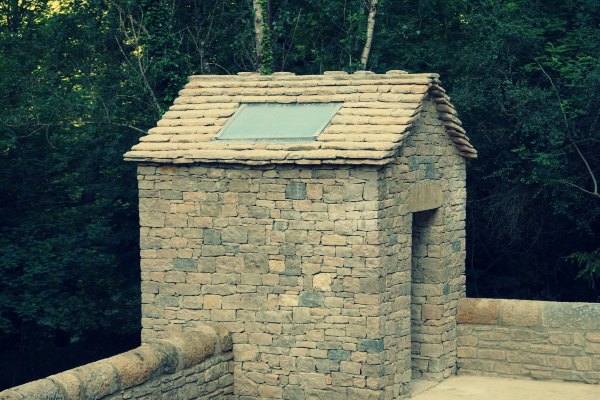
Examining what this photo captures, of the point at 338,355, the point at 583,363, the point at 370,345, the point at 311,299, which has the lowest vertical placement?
the point at 583,363

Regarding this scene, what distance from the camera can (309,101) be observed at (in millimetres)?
12031

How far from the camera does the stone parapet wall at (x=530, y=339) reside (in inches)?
484

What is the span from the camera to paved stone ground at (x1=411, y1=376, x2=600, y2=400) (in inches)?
465

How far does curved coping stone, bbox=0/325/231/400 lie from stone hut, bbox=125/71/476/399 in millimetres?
489

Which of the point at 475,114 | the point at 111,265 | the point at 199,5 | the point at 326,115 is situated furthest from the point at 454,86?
the point at 326,115

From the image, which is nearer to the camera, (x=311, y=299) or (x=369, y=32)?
(x=311, y=299)

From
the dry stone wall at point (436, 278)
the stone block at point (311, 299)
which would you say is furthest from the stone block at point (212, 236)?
the dry stone wall at point (436, 278)

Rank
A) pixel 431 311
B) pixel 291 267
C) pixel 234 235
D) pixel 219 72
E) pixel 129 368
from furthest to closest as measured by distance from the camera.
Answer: pixel 219 72 → pixel 431 311 → pixel 234 235 → pixel 291 267 → pixel 129 368

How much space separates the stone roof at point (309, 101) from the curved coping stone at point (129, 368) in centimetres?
179

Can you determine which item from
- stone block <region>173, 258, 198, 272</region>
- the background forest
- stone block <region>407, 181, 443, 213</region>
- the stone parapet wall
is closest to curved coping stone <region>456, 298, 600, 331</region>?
the stone parapet wall

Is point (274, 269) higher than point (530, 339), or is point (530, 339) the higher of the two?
point (274, 269)

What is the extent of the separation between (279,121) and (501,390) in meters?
3.62

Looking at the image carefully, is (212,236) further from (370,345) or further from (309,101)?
(370,345)

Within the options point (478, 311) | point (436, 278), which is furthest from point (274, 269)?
point (478, 311)
